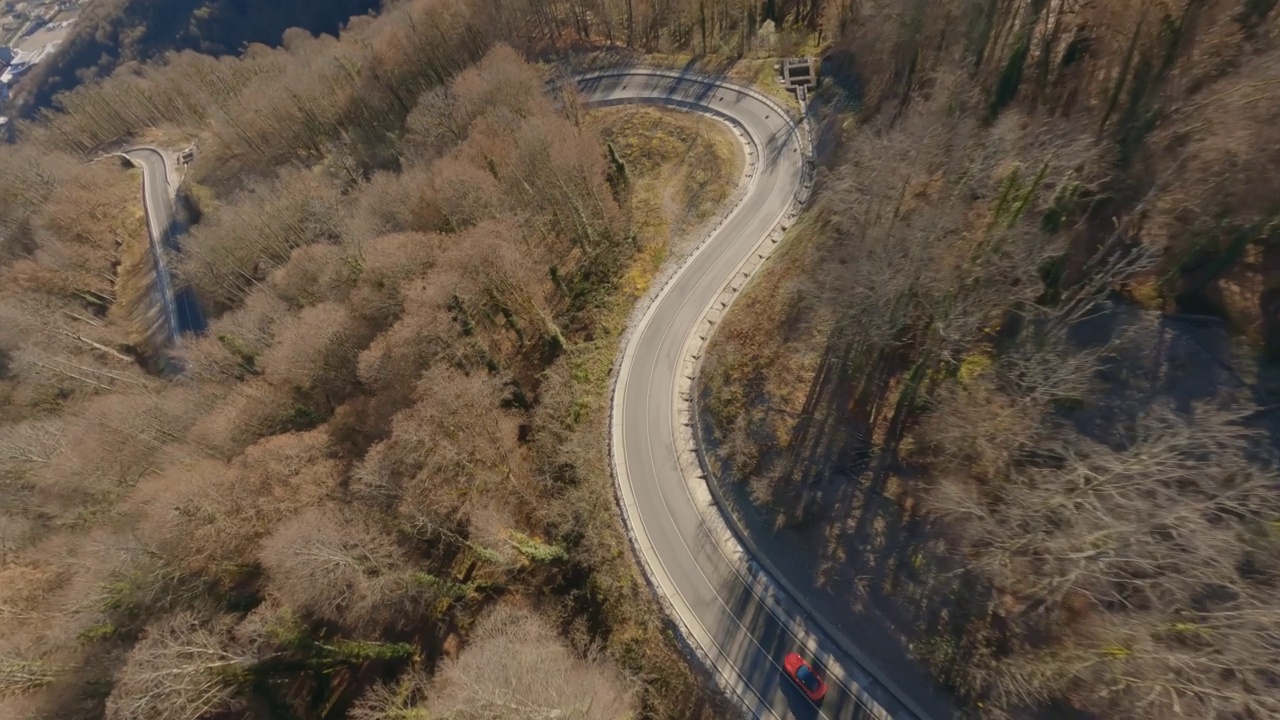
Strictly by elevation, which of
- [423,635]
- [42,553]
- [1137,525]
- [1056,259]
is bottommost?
[423,635]

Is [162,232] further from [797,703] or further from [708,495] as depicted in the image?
[797,703]

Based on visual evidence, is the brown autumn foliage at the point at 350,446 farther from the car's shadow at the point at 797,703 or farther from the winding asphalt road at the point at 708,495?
the car's shadow at the point at 797,703

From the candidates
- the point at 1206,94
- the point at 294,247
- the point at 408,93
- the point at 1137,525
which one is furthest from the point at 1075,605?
the point at 408,93

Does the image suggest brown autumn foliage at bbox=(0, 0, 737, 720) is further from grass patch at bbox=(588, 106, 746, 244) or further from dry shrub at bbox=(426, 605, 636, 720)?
grass patch at bbox=(588, 106, 746, 244)

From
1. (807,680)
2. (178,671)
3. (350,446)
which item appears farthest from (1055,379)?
(178,671)

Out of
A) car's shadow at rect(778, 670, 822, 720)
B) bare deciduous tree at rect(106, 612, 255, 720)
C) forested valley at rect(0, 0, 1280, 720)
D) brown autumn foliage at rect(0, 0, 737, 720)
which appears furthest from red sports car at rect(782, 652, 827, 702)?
bare deciduous tree at rect(106, 612, 255, 720)

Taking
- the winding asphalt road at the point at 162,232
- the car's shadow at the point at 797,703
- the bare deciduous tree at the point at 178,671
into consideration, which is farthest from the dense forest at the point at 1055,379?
the winding asphalt road at the point at 162,232

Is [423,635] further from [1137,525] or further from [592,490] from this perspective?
[1137,525]
